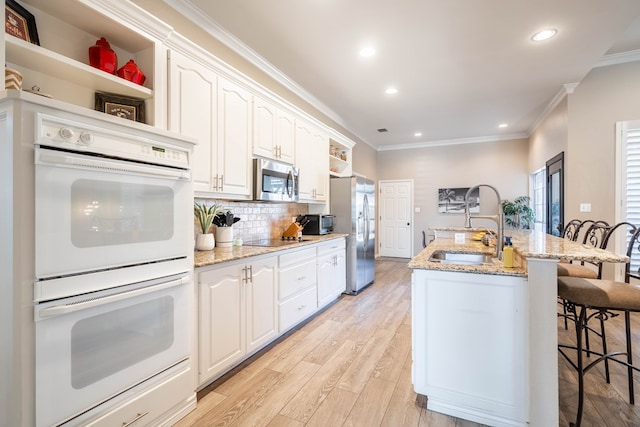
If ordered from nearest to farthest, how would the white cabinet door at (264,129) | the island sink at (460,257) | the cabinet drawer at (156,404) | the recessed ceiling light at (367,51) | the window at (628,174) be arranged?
the cabinet drawer at (156,404) < the island sink at (460,257) < the white cabinet door at (264,129) < the recessed ceiling light at (367,51) < the window at (628,174)

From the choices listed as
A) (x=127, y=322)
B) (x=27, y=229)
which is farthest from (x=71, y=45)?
(x=127, y=322)

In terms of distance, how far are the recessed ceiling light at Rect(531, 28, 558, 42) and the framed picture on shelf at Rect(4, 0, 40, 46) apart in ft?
12.5

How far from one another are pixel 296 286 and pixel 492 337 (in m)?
1.78

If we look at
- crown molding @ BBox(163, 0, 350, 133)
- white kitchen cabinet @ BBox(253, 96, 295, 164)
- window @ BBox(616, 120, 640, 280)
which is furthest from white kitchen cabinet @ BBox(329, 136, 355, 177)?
window @ BBox(616, 120, 640, 280)

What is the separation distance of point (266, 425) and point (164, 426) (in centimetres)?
55

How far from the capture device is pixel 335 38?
276 centimetres

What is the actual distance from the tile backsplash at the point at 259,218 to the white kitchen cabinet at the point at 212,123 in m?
0.37

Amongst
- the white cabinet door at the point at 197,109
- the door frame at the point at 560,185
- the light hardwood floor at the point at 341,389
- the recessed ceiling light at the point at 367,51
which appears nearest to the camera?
the light hardwood floor at the point at 341,389

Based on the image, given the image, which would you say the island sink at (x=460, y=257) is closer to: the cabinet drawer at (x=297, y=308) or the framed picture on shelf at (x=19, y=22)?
the cabinet drawer at (x=297, y=308)

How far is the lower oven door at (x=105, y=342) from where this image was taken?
44.7 inches

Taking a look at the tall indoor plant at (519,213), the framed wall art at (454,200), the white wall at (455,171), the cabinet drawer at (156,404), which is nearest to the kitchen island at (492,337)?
the cabinet drawer at (156,404)

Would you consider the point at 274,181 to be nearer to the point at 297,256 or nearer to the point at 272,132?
the point at 272,132

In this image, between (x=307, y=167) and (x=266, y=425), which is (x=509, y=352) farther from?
(x=307, y=167)

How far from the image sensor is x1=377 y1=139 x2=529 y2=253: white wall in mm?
6332
